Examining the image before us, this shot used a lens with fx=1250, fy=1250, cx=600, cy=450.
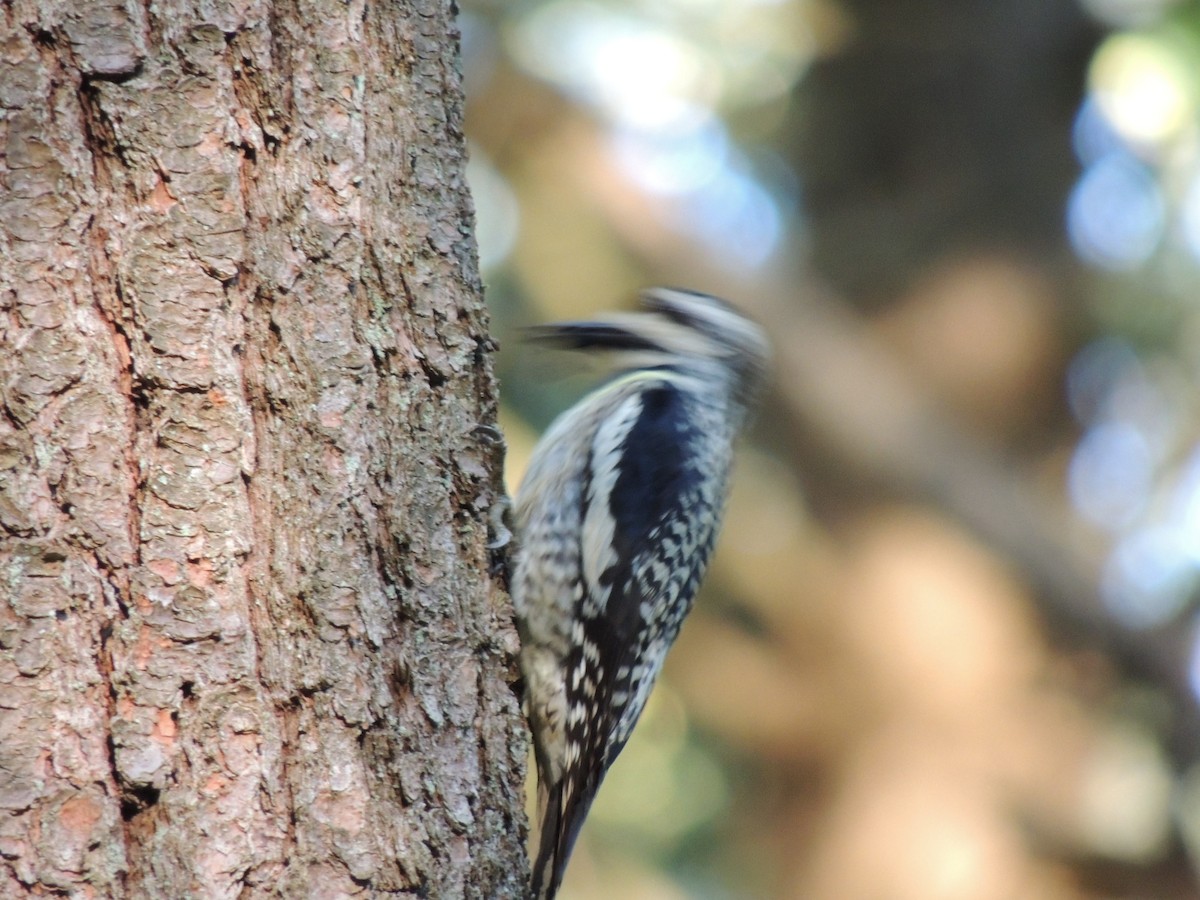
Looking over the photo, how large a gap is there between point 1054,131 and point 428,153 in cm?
601

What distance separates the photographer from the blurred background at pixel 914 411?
657 cm

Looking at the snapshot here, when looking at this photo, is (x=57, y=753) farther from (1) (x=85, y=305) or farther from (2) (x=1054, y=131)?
(2) (x=1054, y=131)

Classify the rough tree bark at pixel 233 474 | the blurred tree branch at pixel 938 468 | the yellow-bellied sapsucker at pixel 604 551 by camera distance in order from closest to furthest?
the rough tree bark at pixel 233 474 < the yellow-bellied sapsucker at pixel 604 551 < the blurred tree branch at pixel 938 468

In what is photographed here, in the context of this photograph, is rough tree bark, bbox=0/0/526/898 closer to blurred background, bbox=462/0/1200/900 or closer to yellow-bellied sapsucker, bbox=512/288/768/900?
yellow-bellied sapsucker, bbox=512/288/768/900

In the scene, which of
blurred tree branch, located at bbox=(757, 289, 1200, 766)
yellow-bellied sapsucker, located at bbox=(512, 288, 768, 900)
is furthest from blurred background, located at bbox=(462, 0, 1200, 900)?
yellow-bellied sapsucker, located at bbox=(512, 288, 768, 900)

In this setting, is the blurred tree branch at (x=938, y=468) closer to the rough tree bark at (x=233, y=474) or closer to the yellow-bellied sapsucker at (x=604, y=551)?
the yellow-bellied sapsucker at (x=604, y=551)

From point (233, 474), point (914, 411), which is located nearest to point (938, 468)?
point (914, 411)

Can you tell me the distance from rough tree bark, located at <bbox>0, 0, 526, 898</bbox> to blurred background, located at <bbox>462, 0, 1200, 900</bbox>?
4.27 meters

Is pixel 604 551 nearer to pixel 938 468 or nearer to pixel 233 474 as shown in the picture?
pixel 233 474

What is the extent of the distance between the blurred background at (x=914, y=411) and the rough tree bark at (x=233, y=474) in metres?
4.27

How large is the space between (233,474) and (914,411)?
494 centimetres


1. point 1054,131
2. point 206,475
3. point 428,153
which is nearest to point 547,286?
→ point 1054,131

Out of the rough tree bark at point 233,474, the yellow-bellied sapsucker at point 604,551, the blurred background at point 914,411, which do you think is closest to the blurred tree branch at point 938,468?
the blurred background at point 914,411

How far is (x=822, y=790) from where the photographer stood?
24.3 feet
